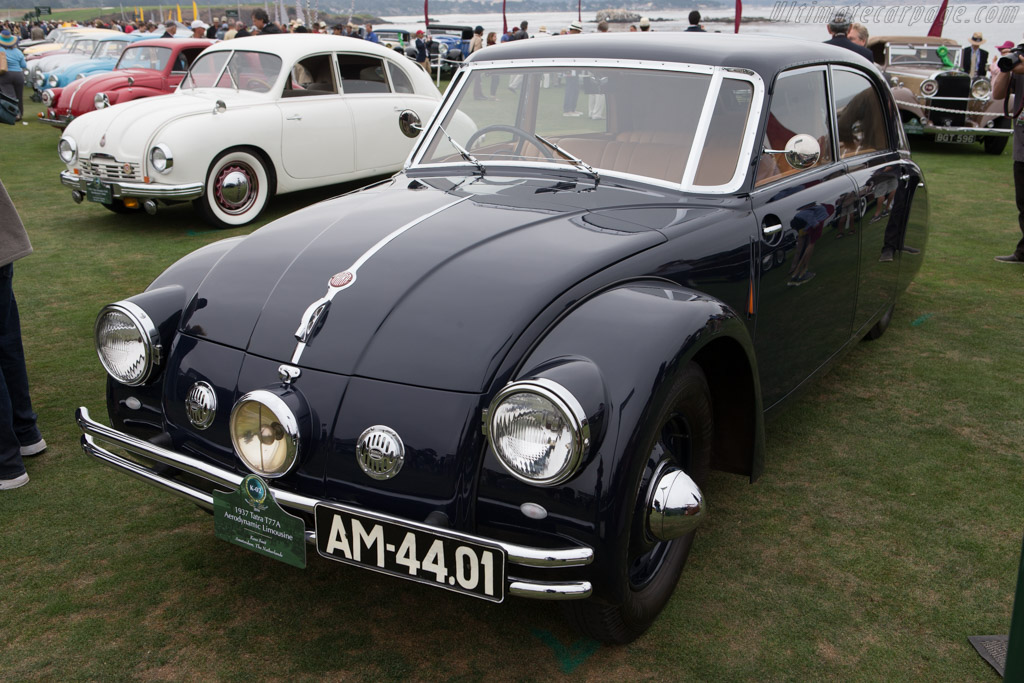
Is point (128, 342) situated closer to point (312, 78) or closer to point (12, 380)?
point (12, 380)

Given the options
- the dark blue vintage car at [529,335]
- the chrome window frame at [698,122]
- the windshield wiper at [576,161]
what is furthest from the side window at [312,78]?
the windshield wiper at [576,161]

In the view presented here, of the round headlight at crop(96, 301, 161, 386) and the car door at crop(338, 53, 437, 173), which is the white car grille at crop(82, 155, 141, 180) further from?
the round headlight at crop(96, 301, 161, 386)

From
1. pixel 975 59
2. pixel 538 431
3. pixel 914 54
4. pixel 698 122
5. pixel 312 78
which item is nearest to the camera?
pixel 538 431

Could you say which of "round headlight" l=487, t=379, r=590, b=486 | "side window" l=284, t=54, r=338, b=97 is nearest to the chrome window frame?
"round headlight" l=487, t=379, r=590, b=486

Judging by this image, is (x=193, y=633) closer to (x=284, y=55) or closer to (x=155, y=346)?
(x=155, y=346)

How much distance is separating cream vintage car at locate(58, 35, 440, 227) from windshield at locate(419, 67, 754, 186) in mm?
4236

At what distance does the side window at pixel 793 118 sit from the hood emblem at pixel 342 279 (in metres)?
1.64

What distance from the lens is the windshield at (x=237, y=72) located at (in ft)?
27.7

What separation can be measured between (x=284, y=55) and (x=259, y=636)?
7139 mm

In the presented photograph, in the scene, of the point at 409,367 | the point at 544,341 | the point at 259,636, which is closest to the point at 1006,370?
the point at 544,341

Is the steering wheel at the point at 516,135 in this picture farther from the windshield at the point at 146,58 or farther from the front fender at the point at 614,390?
the windshield at the point at 146,58

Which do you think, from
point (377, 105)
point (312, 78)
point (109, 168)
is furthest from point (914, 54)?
point (109, 168)

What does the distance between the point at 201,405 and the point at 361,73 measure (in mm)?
7375

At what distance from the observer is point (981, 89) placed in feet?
39.8
